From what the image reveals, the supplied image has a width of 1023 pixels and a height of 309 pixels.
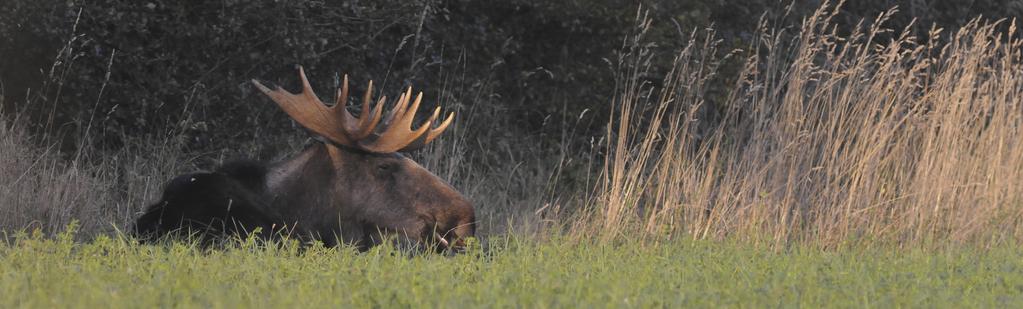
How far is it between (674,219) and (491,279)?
294cm

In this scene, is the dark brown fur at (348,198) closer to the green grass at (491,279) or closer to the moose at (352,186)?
the moose at (352,186)

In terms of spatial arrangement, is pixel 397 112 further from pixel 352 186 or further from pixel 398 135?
pixel 352 186

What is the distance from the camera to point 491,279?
637 cm

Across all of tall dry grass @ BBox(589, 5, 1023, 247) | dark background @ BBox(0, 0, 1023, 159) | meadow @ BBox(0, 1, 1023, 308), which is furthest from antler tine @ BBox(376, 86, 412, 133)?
dark background @ BBox(0, 0, 1023, 159)

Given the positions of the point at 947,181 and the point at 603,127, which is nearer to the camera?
the point at 947,181

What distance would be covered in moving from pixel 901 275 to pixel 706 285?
1055mm

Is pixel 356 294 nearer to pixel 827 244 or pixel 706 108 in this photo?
pixel 827 244

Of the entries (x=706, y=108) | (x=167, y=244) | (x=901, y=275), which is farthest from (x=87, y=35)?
(x=901, y=275)

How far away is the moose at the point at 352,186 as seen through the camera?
7.93m

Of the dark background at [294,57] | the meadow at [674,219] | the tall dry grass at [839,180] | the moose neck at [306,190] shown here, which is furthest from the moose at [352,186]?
the dark background at [294,57]

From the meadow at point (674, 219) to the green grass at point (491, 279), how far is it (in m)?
0.02

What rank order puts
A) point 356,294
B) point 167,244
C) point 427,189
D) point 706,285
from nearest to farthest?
point 356,294 < point 706,285 < point 167,244 < point 427,189

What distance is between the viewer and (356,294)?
220 inches

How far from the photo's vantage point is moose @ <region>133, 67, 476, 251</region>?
7930 mm
